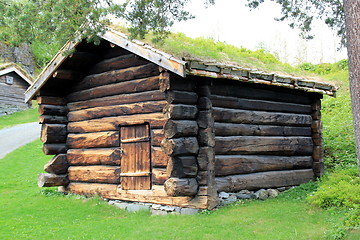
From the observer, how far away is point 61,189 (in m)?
12.8

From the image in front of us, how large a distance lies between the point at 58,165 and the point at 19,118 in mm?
19866

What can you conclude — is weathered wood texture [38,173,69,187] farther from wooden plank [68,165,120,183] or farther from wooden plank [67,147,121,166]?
wooden plank [67,147,121,166]

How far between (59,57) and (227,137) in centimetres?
513

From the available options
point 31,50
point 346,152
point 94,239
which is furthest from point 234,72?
point 31,50

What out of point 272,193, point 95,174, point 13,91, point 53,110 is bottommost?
point 272,193

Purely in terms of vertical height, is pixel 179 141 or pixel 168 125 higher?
pixel 168 125

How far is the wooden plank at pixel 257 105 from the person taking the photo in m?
10.1

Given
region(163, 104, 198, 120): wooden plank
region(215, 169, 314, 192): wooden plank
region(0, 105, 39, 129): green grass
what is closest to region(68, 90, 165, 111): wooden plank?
region(163, 104, 198, 120): wooden plank

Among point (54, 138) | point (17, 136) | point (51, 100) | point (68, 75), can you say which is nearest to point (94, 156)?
point (54, 138)

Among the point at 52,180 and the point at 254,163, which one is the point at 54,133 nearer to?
the point at 52,180

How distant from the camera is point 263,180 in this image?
10.7m

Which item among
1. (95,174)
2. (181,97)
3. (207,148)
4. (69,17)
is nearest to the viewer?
(69,17)

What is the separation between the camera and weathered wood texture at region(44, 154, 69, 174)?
1222cm

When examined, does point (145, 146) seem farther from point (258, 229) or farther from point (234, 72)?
point (258, 229)
